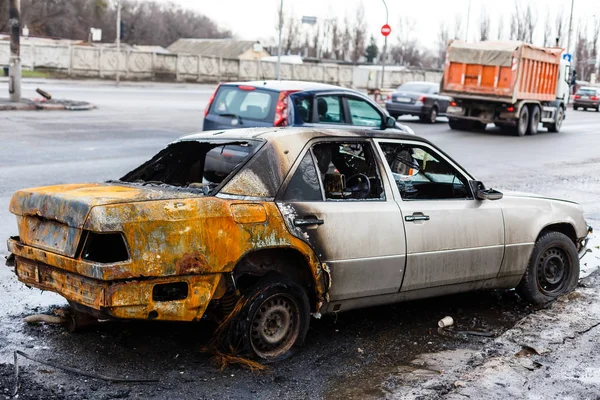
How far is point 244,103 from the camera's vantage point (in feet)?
39.1

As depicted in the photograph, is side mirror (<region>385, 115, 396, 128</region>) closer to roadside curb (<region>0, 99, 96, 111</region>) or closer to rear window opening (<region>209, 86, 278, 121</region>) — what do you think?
rear window opening (<region>209, 86, 278, 121</region>)

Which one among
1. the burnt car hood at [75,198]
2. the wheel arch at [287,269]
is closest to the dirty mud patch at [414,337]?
the wheel arch at [287,269]

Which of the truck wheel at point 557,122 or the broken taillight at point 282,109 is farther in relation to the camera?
the truck wheel at point 557,122

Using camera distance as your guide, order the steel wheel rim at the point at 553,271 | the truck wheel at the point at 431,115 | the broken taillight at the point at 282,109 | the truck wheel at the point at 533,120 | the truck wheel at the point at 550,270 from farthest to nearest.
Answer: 1. the truck wheel at the point at 431,115
2. the truck wheel at the point at 533,120
3. the broken taillight at the point at 282,109
4. the steel wheel rim at the point at 553,271
5. the truck wheel at the point at 550,270

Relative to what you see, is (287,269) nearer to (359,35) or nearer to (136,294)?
(136,294)

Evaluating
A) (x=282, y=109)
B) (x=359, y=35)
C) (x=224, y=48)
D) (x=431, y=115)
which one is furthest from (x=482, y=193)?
(x=359, y=35)

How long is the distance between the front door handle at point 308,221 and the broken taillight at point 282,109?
20.6 feet

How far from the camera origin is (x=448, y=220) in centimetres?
600

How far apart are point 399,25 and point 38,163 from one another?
105241 mm

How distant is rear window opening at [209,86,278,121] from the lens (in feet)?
38.2

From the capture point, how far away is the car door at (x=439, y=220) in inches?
228

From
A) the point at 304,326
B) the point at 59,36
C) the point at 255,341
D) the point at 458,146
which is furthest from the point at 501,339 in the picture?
the point at 59,36

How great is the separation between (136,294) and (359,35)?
4130 inches

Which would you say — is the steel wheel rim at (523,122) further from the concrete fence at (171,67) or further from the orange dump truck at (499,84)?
the concrete fence at (171,67)
